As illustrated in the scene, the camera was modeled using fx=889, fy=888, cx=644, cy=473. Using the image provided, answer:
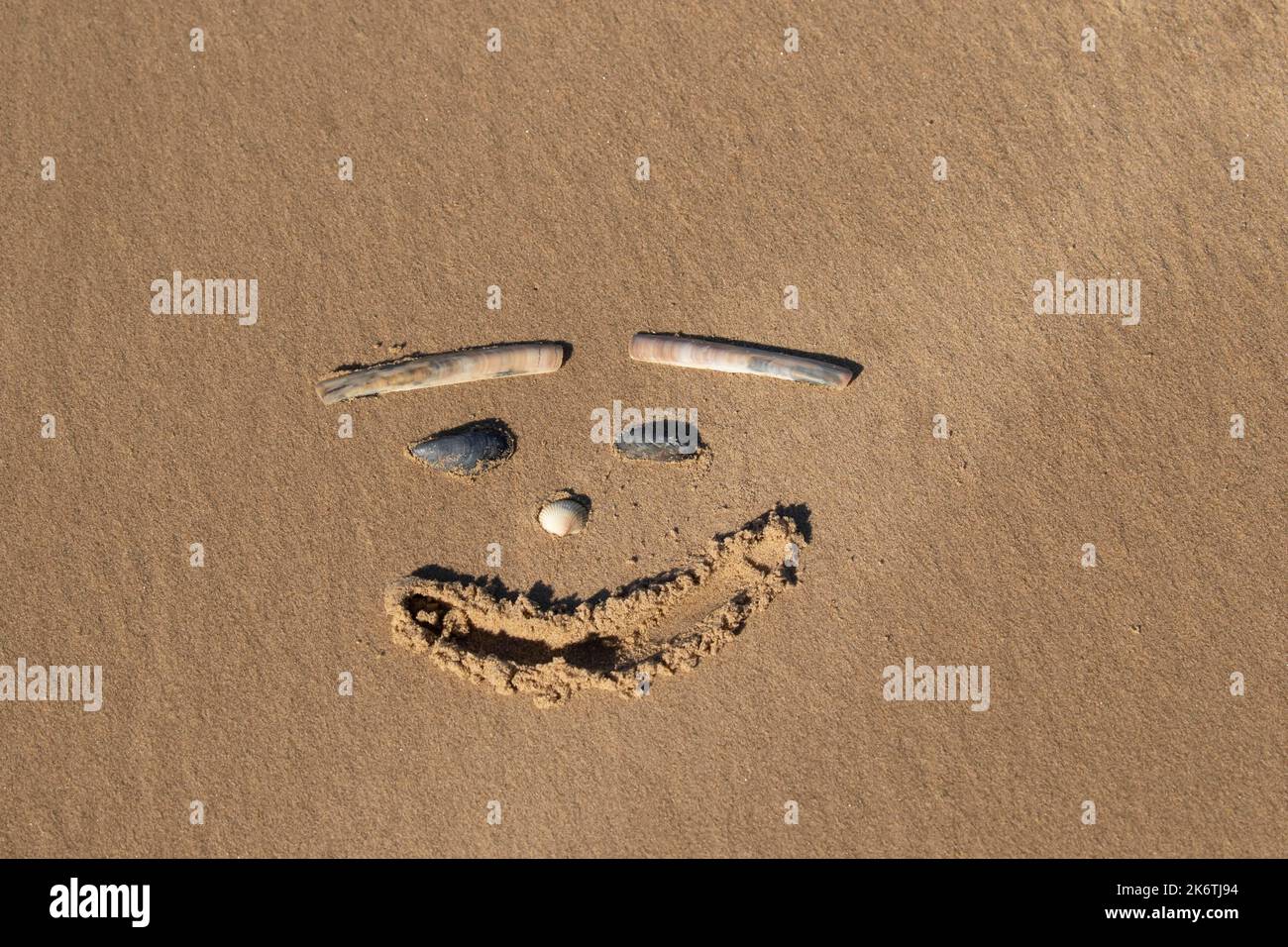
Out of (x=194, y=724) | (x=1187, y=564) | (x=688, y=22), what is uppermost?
(x=688, y=22)

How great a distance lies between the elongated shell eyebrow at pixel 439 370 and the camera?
8.80 meters

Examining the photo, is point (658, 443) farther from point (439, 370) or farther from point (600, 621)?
point (439, 370)

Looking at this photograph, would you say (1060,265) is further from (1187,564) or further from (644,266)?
(644,266)

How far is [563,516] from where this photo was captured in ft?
28.3

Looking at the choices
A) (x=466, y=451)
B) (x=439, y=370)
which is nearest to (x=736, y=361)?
(x=466, y=451)

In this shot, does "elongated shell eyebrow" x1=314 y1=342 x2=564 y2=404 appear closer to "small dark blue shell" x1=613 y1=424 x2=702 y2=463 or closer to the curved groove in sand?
"small dark blue shell" x1=613 y1=424 x2=702 y2=463

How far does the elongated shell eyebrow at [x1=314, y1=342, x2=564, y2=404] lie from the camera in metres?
8.80

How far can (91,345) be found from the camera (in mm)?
9016

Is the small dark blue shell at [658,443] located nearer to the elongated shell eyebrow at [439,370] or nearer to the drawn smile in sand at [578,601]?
the drawn smile in sand at [578,601]

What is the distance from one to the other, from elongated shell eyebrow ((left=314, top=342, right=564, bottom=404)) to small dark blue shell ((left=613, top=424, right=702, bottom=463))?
1.05 meters

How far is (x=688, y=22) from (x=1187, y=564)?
7.58 m

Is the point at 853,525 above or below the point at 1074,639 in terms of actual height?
above
